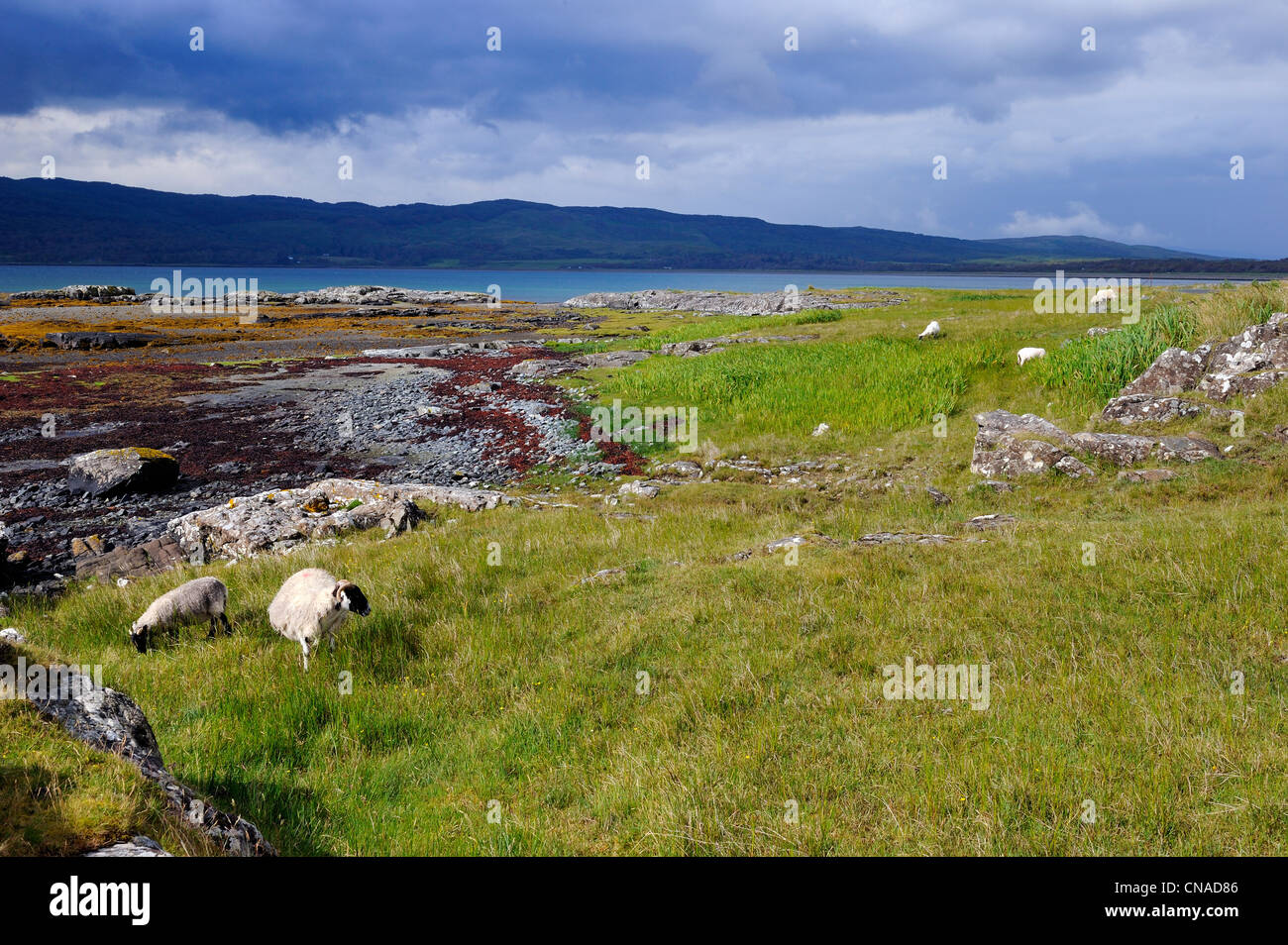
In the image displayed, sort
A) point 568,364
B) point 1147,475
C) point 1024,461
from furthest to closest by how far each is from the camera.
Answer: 1. point 568,364
2. point 1024,461
3. point 1147,475

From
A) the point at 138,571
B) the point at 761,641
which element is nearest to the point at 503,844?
the point at 761,641

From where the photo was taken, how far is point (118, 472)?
2262 centimetres

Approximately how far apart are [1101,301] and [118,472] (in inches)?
1684

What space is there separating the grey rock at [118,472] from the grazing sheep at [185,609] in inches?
637

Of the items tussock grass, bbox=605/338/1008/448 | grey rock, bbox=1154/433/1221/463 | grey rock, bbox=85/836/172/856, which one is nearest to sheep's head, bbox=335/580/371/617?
grey rock, bbox=85/836/172/856

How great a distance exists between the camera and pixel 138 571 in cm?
1559

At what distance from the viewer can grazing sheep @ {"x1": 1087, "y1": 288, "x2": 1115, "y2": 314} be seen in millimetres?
34250

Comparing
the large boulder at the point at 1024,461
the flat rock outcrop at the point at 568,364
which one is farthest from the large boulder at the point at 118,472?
the large boulder at the point at 1024,461

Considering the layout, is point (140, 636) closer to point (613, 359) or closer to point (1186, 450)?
point (1186, 450)

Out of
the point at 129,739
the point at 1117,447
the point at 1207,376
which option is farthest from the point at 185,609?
the point at 1207,376

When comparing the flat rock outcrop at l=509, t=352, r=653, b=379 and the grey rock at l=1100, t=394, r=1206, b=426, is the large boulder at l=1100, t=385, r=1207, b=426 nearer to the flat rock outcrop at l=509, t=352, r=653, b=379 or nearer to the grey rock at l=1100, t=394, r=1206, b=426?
the grey rock at l=1100, t=394, r=1206, b=426

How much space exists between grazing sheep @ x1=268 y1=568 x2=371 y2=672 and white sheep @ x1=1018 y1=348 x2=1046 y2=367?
25183mm

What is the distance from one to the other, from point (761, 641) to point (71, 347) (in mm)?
75604

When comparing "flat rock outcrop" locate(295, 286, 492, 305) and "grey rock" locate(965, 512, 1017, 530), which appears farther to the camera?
"flat rock outcrop" locate(295, 286, 492, 305)
